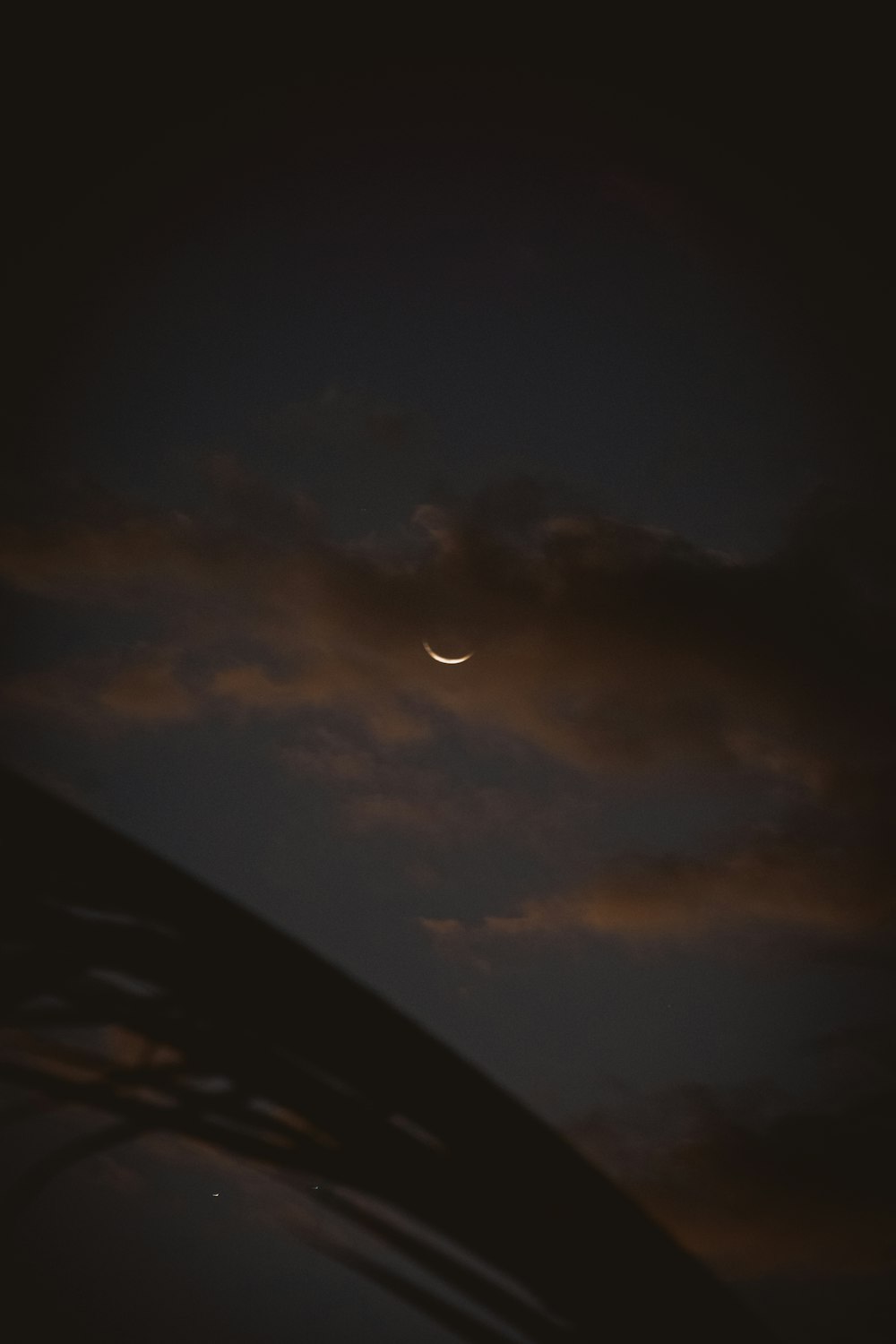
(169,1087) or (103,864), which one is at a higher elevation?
(103,864)

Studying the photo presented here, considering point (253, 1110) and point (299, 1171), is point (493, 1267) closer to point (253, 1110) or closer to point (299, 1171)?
point (299, 1171)

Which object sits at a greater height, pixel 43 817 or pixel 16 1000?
pixel 43 817

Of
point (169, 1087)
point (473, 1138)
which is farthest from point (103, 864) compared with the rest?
point (473, 1138)

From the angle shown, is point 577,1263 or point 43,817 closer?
point 43,817

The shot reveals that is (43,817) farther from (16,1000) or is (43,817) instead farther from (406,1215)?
(406,1215)

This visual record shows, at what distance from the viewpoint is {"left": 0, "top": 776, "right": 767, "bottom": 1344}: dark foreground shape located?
523 cm

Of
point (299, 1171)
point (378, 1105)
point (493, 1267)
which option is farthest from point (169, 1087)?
point (493, 1267)

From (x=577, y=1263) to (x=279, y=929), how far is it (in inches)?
106

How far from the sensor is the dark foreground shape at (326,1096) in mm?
5230

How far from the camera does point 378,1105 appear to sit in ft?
Result: 17.6

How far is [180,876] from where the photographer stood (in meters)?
5.22

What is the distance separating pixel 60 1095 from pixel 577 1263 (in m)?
3.31

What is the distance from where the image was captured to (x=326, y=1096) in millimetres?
5438

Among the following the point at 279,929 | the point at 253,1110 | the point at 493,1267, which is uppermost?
the point at 279,929
